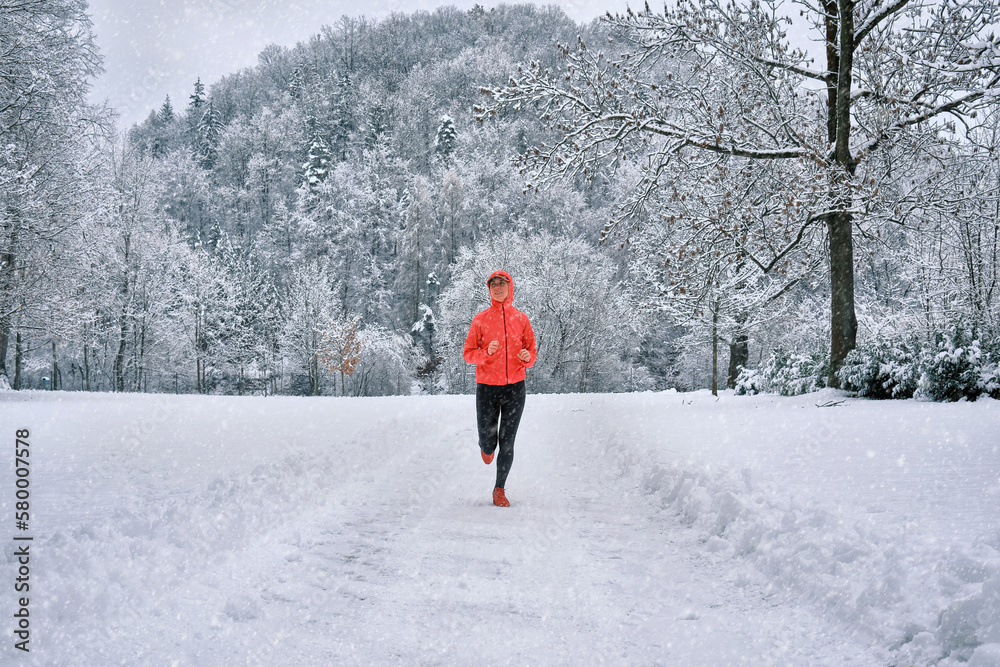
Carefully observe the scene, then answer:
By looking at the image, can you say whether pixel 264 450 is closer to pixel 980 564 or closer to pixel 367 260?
pixel 980 564

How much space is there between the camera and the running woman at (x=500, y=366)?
5.18 m

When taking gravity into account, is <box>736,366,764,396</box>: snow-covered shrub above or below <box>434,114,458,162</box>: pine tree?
below

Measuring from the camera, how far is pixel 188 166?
57281mm

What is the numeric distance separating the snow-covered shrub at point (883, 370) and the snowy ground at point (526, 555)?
2.22 m

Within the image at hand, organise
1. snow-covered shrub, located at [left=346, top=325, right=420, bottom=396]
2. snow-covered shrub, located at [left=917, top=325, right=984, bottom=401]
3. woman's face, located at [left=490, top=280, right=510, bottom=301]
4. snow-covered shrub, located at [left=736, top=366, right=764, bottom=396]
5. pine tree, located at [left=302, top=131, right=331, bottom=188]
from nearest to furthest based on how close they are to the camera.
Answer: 1. woman's face, located at [left=490, top=280, right=510, bottom=301]
2. snow-covered shrub, located at [left=917, top=325, right=984, bottom=401]
3. snow-covered shrub, located at [left=736, top=366, right=764, bottom=396]
4. snow-covered shrub, located at [left=346, top=325, right=420, bottom=396]
5. pine tree, located at [left=302, top=131, right=331, bottom=188]

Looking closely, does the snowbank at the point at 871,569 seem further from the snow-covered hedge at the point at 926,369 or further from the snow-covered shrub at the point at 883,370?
the snow-covered shrub at the point at 883,370

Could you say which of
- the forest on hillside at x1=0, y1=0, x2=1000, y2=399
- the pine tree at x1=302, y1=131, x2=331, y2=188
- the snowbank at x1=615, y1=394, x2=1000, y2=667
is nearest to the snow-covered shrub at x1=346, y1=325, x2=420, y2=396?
the forest on hillside at x1=0, y1=0, x2=1000, y2=399

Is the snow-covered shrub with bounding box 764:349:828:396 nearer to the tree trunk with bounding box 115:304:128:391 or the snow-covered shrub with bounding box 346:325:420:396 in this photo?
the snow-covered shrub with bounding box 346:325:420:396

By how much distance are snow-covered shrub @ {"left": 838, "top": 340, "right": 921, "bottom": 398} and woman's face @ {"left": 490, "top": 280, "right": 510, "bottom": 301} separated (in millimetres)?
6991

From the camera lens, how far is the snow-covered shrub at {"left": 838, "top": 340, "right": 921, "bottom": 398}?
338 inches

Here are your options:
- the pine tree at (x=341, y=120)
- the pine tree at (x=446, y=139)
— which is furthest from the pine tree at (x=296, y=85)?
the pine tree at (x=446, y=139)

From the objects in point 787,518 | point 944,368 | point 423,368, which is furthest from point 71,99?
point 423,368

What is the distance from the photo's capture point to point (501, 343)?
5191 millimetres

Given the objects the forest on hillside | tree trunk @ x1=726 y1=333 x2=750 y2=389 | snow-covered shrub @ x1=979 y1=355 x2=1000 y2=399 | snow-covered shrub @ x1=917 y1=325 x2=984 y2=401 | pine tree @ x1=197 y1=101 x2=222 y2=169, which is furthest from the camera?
pine tree @ x1=197 y1=101 x2=222 y2=169
